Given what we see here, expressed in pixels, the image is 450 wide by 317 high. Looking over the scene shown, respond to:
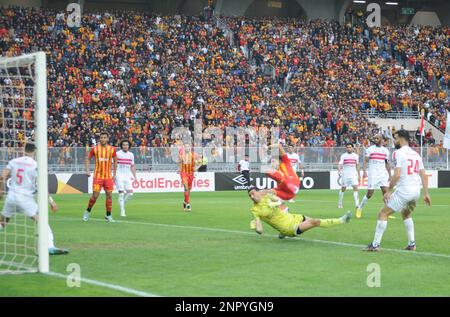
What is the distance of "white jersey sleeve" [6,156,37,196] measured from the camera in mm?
12992

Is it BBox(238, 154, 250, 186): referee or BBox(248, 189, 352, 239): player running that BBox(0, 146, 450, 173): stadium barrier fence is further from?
BBox(248, 189, 352, 239): player running

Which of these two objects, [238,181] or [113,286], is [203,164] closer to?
[238,181]

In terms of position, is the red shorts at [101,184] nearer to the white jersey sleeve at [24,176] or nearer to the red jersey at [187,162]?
the red jersey at [187,162]

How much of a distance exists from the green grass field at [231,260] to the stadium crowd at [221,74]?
22.0 metres

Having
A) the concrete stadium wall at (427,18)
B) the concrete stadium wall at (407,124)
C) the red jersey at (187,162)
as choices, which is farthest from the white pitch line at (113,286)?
the concrete stadium wall at (427,18)

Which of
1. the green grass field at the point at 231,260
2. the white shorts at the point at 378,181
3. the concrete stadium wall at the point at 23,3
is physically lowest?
the green grass field at the point at 231,260

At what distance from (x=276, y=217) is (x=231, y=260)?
3.13 meters

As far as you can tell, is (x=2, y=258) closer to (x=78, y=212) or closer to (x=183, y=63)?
(x=78, y=212)

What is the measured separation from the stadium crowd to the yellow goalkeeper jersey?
24.8 metres

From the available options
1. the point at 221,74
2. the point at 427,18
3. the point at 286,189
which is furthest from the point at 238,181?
the point at 427,18

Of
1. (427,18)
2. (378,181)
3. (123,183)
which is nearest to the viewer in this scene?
(123,183)

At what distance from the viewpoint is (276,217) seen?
15922 mm

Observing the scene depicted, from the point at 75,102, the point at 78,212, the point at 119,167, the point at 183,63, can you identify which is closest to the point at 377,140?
the point at 119,167

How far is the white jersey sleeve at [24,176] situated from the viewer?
13.0 metres
